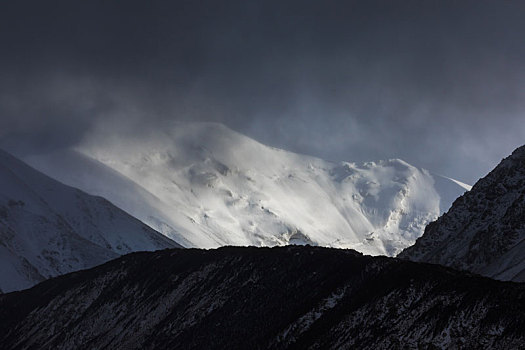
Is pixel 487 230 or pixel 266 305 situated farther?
pixel 487 230

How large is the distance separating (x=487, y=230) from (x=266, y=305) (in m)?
41.5

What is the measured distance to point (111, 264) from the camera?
459 ft

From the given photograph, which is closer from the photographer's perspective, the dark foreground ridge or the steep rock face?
the dark foreground ridge

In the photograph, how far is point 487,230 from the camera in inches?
4434

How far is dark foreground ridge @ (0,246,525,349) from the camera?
5978 centimetres

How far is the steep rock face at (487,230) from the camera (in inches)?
4122

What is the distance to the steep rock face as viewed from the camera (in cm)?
10469

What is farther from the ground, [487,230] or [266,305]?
[487,230]

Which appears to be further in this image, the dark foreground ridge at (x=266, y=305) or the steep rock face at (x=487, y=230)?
the steep rock face at (x=487, y=230)

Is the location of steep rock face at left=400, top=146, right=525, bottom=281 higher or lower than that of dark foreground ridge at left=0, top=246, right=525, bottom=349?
higher

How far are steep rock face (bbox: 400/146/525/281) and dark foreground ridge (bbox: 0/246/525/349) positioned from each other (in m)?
23.1

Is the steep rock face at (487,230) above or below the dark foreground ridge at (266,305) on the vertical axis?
above

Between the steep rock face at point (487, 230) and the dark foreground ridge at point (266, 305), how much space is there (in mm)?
23123

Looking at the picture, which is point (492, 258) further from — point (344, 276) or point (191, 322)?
point (191, 322)
